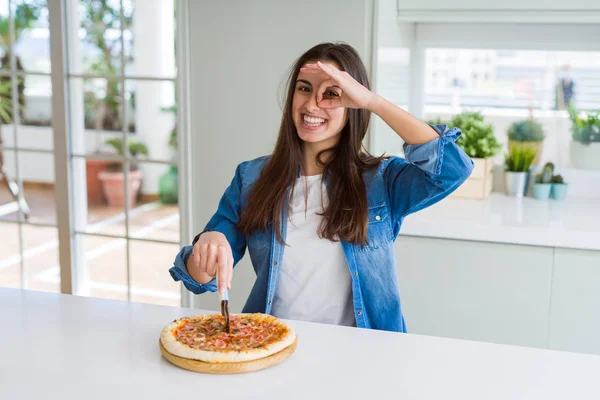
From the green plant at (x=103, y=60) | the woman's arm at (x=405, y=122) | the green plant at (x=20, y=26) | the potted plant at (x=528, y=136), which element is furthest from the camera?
the green plant at (x=103, y=60)

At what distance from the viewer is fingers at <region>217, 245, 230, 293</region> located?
1.56 metres

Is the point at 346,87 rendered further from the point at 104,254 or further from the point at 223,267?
the point at 104,254

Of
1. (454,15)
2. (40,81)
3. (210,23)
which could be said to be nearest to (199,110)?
(210,23)

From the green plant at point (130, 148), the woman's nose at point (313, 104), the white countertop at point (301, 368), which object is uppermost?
the woman's nose at point (313, 104)

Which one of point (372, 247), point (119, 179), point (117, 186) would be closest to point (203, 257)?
point (372, 247)

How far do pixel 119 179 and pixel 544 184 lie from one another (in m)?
7.73

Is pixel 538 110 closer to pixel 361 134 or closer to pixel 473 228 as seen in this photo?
pixel 473 228

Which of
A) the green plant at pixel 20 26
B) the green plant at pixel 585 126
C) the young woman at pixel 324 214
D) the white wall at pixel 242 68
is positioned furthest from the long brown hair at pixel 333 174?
the green plant at pixel 20 26

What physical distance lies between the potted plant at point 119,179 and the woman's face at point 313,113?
322 inches

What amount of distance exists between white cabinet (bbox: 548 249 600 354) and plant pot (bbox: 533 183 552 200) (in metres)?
0.60

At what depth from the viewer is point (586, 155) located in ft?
10.6

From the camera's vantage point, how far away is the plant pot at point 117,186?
995cm

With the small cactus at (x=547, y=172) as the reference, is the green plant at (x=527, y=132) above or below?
above

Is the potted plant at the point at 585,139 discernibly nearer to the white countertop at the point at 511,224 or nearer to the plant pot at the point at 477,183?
the white countertop at the point at 511,224
